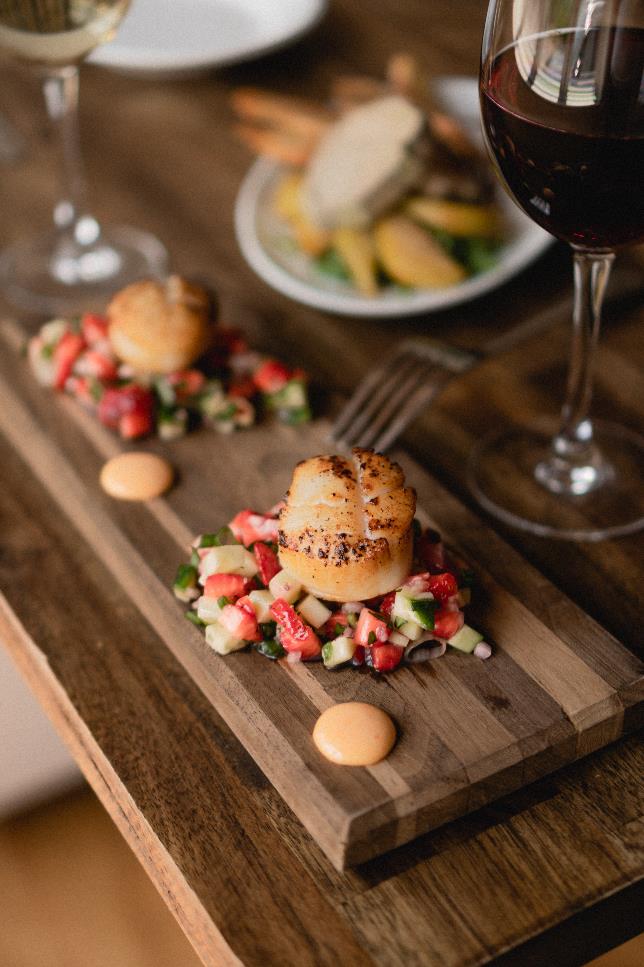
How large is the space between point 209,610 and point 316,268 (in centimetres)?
82

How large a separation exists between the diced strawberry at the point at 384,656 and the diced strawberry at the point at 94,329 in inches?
26.3

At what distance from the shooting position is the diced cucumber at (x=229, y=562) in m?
1.11

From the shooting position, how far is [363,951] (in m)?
0.92

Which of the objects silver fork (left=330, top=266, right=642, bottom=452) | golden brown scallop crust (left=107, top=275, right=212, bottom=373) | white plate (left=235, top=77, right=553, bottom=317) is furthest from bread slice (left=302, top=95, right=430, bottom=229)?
golden brown scallop crust (left=107, top=275, right=212, bottom=373)

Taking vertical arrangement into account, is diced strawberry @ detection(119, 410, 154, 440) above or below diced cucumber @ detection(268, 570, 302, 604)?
below

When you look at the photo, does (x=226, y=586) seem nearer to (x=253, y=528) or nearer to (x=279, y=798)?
(x=253, y=528)

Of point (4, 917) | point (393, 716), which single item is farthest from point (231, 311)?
point (4, 917)

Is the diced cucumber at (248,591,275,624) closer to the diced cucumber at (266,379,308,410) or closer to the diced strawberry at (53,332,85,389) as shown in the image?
the diced cucumber at (266,379,308,410)

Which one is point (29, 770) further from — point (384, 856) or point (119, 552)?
point (384, 856)

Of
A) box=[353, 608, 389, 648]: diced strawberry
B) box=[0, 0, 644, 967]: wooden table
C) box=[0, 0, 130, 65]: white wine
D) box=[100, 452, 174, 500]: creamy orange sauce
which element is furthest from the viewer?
box=[0, 0, 130, 65]: white wine

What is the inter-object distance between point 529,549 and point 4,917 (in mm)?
1105

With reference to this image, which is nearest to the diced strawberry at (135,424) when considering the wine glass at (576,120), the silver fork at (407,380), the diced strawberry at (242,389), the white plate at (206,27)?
the diced strawberry at (242,389)

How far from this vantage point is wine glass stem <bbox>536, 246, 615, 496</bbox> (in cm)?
121

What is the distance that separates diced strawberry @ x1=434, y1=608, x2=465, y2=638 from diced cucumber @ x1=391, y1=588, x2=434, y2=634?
2 centimetres
